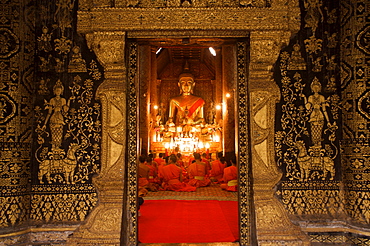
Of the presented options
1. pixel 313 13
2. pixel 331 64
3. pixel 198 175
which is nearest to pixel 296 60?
pixel 331 64

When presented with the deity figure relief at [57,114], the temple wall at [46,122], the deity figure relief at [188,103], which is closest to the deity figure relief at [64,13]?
the temple wall at [46,122]

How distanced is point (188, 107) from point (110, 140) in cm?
1146

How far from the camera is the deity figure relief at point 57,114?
14.3 feet

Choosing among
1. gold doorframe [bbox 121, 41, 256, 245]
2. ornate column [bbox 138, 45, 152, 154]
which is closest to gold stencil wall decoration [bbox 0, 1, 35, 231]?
gold doorframe [bbox 121, 41, 256, 245]

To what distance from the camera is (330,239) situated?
4207 millimetres

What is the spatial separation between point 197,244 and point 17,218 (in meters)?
2.40

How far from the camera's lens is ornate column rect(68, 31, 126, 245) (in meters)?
4.12

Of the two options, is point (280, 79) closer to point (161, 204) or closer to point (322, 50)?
point (322, 50)

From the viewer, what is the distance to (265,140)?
4309mm

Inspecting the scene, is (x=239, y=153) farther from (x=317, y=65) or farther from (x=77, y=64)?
(x=77, y=64)

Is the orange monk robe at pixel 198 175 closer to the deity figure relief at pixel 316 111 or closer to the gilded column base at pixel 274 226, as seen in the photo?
the gilded column base at pixel 274 226

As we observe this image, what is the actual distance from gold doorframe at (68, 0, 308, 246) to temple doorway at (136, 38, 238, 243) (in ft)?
14.2

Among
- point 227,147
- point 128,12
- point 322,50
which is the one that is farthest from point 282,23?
point 227,147

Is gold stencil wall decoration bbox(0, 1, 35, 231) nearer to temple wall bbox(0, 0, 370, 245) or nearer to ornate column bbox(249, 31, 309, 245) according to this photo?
temple wall bbox(0, 0, 370, 245)
